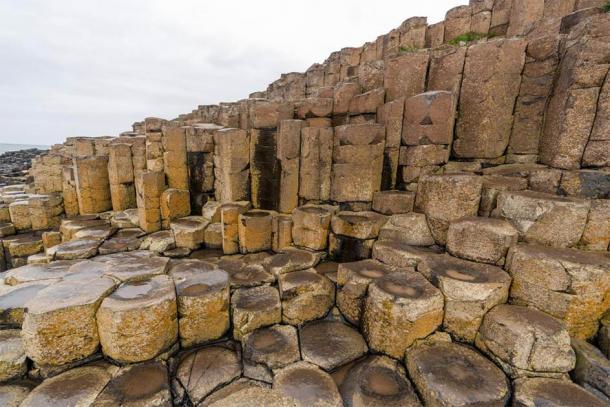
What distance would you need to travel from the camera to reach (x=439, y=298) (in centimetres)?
327

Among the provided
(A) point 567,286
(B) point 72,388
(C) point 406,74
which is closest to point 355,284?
(A) point 567,286

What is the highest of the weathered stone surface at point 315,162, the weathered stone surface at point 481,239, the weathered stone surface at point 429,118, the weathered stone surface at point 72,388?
the weathered stone surface at point 429,118

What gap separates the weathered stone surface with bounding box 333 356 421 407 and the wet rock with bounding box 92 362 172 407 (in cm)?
190

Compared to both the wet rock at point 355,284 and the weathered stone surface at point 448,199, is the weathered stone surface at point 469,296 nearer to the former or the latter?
the wet rock at point 355,284

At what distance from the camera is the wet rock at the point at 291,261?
4459mm

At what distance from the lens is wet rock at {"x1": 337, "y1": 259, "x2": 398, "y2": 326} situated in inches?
147

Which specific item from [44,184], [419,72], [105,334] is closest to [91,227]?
[105,334]

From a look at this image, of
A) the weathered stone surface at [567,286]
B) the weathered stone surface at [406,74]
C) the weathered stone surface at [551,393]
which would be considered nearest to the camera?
the weathered stone surface at [551,393]

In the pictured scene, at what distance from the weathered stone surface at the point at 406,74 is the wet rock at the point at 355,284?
3.60 meters

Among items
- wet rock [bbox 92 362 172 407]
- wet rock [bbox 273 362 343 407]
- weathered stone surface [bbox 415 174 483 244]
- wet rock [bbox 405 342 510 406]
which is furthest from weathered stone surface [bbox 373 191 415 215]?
wet rock [bbox 92 362 172 407]

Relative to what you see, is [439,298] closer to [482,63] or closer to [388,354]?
[388,354]

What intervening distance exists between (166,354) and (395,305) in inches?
113

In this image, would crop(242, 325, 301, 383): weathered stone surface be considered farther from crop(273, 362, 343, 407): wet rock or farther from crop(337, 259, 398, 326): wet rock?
crop(337, 259, 398, 326): wet rock

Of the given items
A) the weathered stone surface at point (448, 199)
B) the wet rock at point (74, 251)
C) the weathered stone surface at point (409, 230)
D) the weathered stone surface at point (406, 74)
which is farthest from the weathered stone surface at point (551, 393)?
the wet rock at point (74, 251)
